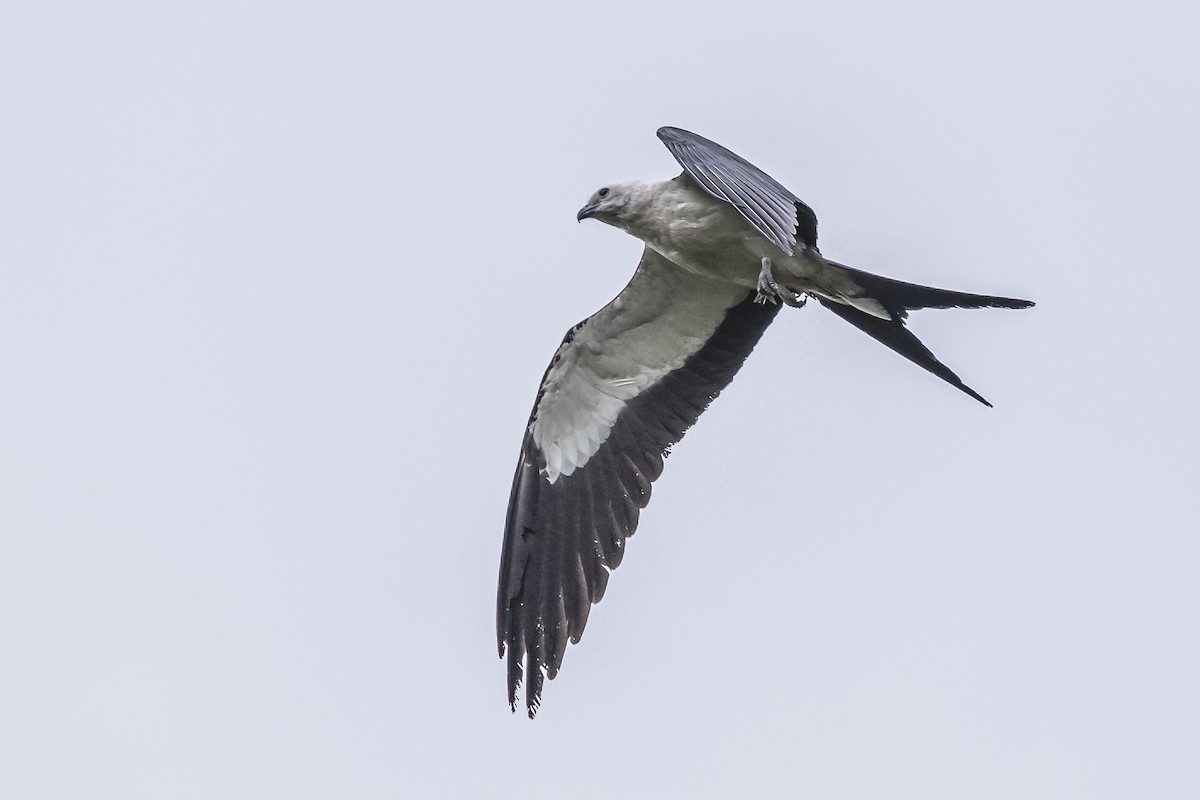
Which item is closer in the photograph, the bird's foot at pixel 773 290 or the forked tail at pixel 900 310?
the forked tail at pixel 900 310

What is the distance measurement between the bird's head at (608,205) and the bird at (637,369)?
1cm

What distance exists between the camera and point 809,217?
304 inches

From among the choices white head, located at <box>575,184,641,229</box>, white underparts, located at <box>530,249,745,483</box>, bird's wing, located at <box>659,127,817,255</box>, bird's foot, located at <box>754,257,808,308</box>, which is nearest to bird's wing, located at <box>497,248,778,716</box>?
white underparts, located at <box>530,249,745,483</box>

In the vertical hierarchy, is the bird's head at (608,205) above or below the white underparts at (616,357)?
above

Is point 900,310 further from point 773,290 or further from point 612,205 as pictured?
point 612,205

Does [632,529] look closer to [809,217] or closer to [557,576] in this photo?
[557,576]

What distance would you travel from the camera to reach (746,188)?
702cm

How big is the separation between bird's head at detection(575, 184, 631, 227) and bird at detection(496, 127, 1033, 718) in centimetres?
1

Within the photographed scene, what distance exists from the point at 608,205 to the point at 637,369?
1008 mm

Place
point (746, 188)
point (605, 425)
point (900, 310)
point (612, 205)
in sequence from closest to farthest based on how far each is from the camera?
point (746, 188), point (900, 310), point (612, 205), point (605, 425)

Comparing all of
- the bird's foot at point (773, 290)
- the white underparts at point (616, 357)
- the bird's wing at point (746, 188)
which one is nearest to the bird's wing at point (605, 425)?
the white underparts at point (616, 357)

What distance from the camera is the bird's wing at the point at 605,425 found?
27.8 feet

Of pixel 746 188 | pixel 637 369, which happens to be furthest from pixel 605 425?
pixel 746 188

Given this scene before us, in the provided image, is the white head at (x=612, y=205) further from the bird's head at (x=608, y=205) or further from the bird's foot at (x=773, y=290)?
the bird's foot at (x=773, y=290)
